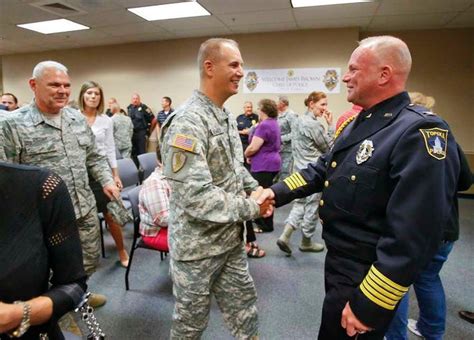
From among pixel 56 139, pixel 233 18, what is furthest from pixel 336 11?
pixel 56 139

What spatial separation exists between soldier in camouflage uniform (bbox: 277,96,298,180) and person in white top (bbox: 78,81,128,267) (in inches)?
94.3

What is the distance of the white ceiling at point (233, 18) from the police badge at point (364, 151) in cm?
416

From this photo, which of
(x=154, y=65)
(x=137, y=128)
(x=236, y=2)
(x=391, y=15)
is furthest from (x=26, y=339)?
(x=154, y=65)

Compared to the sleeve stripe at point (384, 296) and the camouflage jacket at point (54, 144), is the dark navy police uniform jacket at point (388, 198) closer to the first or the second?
the sleeve stripe at point (384, 296)

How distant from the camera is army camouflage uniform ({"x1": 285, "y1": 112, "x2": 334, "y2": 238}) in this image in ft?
9.64

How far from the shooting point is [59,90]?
5.62ft

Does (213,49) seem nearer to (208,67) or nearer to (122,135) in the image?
(208,67)

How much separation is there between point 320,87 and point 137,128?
3.93 m

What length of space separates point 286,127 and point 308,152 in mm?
1605

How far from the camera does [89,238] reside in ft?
6.22

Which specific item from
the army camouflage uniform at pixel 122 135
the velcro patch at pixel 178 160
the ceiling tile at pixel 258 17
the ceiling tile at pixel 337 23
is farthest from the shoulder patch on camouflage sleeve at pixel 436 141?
the army camouflage uniform at pixel 122 135

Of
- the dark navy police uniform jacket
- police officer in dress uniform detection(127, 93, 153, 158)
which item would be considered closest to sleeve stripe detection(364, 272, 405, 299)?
the dark navy police uniform jacket

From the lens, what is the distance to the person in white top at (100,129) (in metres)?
2.66

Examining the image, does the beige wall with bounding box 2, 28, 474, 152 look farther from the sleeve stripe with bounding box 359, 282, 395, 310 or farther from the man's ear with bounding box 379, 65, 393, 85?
the sleeve stripe with bounding box 359, 282, 395, 310
